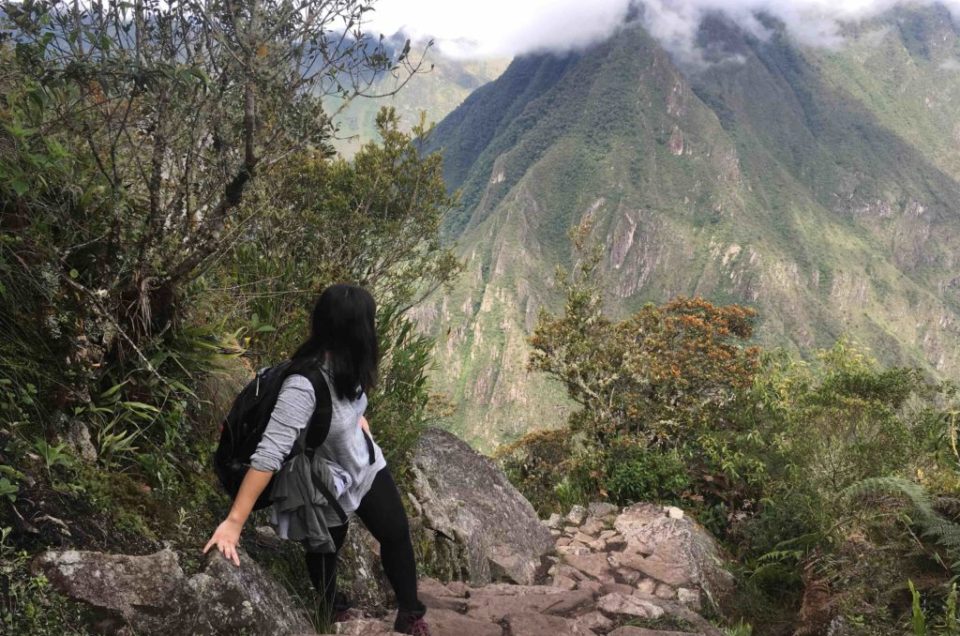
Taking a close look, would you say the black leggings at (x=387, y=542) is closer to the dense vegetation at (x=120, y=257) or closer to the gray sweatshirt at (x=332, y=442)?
the gray sweatshirt at (x=332, y=442)

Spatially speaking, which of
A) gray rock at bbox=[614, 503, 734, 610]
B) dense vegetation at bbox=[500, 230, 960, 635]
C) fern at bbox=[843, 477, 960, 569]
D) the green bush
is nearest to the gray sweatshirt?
dense vegetation at bbox=[500, 230, 960, 635]

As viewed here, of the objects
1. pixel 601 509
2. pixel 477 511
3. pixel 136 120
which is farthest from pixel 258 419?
pixel 601 509

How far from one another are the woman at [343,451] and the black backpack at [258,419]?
0.12 ft

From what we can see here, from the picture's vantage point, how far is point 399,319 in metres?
5.62

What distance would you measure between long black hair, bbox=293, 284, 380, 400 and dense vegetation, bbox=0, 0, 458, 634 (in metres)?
0.61

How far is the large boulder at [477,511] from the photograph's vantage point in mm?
4730

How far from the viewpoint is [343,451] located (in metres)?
2.37

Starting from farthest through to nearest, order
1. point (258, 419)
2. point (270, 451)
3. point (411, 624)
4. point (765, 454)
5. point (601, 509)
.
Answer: point (601, 509) < point (765, 454) < point (411, 624) < point (258, 419) < point (270, 451)

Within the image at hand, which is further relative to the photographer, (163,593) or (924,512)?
(924,512)

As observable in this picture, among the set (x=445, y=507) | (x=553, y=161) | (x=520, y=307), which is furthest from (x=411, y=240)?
(x=553, y=161)

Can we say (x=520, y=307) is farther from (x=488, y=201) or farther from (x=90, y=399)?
(x=90, y=399)

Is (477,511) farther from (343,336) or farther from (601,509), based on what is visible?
(343,336)

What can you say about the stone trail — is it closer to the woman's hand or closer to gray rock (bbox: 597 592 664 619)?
gray rock (bbox: 597 592 664 619)

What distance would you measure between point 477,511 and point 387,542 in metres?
3.01
